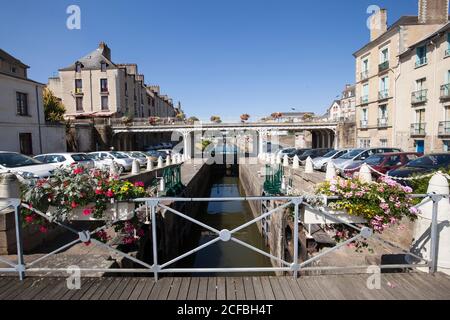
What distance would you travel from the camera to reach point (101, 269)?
12.8ft

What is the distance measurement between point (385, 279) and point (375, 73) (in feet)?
112

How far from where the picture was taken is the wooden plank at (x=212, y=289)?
129 inches

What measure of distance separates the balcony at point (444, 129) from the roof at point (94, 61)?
44.5 m

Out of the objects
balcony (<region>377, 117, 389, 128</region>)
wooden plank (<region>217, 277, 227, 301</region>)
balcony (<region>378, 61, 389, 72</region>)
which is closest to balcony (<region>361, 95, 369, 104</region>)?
balcony (<region>377, 117, 389, 128</region>)

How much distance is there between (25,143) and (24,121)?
1964 mm

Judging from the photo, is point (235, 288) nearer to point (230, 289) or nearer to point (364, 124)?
point (230, 289)

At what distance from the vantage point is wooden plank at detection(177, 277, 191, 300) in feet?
10.8

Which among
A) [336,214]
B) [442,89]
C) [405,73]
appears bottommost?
[336,214]

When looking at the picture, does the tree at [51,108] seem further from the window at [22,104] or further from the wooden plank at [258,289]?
the wooden plank at [258,289]

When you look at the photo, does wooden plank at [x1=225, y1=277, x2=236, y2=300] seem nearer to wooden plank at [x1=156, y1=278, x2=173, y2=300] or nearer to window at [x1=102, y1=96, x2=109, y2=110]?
wooden plank at [x1=156, y1=278, x2=173, y2=300]

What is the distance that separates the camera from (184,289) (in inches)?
136

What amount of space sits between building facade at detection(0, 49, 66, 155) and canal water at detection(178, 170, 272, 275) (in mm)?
16898
